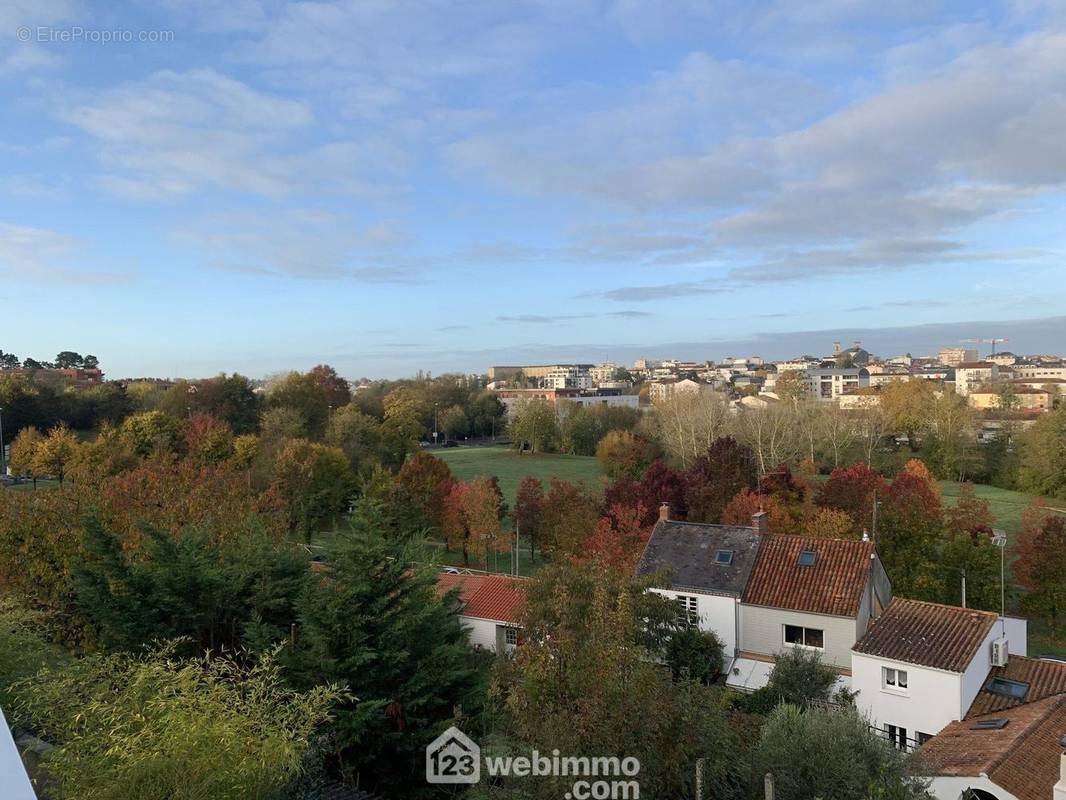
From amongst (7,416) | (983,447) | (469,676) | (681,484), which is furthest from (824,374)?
(469,676)

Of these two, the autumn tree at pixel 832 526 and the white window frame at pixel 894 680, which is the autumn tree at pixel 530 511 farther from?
the white window frame at pixel 894 680

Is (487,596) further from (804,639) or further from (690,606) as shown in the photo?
(804,639)

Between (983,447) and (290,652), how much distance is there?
6319 cm

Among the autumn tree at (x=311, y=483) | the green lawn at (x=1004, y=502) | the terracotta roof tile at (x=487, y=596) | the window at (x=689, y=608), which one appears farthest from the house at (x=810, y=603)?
the green lawn at (x=1004, y=502)

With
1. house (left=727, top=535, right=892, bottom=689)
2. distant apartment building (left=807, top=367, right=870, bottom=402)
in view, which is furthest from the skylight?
distant apartment building (left=807, top=367, right=870, bottom=402)

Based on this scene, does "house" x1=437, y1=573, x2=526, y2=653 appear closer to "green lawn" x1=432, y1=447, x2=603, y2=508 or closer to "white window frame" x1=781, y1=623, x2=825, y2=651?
"white window frame" x1=781, y1=623, x2=825, y2=651

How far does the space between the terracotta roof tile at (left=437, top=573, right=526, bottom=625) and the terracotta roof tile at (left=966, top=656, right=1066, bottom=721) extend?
1179cm

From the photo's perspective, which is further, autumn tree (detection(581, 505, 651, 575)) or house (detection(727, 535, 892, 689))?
autumn tree (detection(581, 505, 651, 575))

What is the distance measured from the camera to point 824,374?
158m

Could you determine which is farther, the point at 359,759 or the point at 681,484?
the point at 681,484

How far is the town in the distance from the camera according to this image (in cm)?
826

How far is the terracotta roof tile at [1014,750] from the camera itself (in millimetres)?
11352

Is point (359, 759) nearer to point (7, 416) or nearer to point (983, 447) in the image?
point (7, 416)

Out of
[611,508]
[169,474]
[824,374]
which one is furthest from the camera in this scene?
[824,374]
